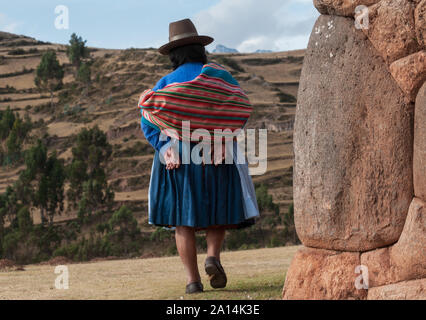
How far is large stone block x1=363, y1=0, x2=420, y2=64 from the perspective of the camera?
14.5 ft

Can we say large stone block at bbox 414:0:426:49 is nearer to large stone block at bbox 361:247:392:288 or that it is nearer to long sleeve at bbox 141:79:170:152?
large stone block at bbox 361:247:392:288

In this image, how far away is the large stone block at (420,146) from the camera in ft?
14.4

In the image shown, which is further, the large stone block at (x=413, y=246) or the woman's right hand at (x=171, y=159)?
the woman's right hand at (x=171, y=159)

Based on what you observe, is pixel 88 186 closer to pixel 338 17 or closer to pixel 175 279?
pixel 175 279

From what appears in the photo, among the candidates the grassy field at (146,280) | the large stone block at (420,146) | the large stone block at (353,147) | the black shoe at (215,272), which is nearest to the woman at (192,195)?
the black shoe at (215,272)

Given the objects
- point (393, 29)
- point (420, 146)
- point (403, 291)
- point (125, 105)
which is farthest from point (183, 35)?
point (125, 105)

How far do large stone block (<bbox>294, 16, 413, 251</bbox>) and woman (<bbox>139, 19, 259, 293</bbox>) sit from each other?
123 cm

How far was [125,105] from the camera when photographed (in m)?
43.7

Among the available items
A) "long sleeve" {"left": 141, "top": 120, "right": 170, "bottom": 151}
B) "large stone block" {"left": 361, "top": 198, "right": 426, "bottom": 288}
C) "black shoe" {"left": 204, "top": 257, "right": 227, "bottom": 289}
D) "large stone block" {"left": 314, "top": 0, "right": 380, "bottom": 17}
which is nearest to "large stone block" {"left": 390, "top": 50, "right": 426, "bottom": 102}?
"large stone block" {"left": 314, "top": 0, "right": 380, "bottom": 17}

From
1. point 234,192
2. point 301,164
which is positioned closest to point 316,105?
point 301,164

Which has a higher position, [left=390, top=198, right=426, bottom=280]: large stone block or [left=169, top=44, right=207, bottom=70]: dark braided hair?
[left=169, top=44, right=207, bottom=70]: dark braided hair

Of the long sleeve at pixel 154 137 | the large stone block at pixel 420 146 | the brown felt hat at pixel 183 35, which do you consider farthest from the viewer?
the brown felt hat at pixel 183 35

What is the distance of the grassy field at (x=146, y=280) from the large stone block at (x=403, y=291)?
111cm

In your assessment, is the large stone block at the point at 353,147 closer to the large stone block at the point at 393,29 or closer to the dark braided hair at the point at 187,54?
the large stone block at the point at 393,29
